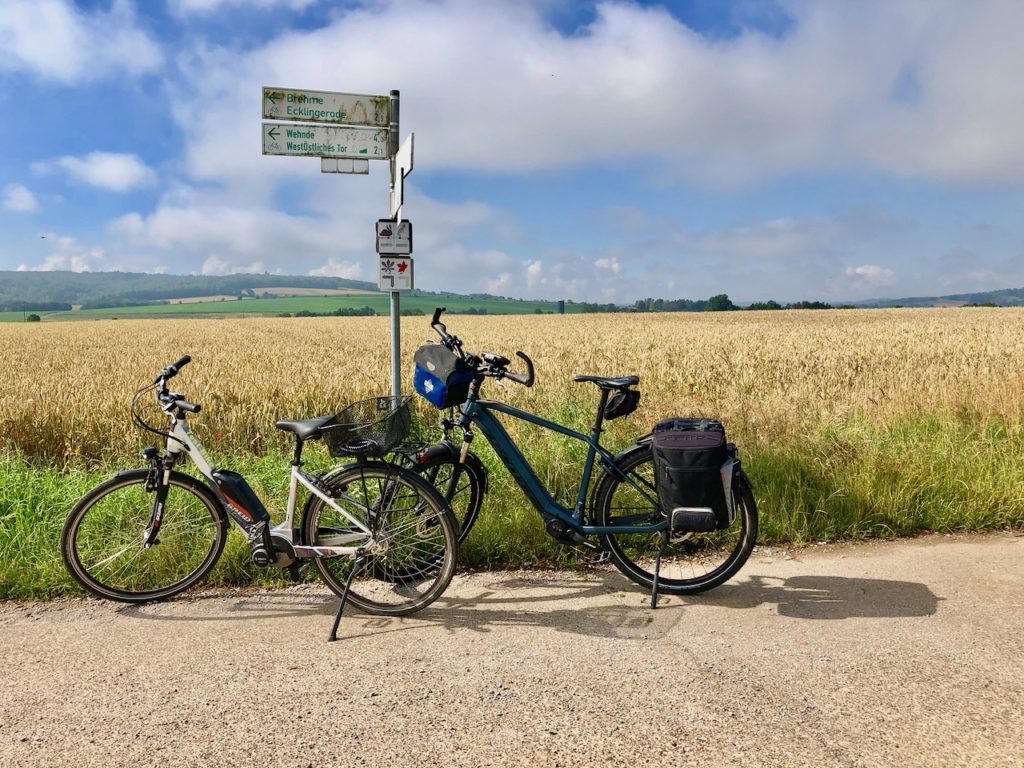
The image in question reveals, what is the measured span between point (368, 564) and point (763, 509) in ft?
9.07

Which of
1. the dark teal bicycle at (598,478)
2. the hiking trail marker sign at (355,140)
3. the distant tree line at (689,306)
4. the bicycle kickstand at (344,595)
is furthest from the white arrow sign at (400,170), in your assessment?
the distant tree line at (689,306)

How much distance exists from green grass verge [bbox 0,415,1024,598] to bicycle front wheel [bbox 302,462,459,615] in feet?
1.74

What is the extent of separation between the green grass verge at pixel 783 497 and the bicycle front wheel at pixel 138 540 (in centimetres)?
19

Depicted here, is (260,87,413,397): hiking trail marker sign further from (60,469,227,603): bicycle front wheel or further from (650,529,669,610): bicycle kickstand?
(650,529,669,610): bicycle kickstand

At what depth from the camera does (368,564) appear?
386 cm

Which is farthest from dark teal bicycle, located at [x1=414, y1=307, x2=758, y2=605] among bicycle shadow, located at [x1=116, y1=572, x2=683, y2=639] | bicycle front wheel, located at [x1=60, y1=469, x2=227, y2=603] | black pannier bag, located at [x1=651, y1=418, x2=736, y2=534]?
bicycle front wheel, located at [x1=60, y1=469, x2=227, y2=603]

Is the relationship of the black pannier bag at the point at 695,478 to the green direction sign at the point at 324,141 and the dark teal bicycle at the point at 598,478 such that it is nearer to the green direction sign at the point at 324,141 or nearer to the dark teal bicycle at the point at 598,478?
the dark teal bicycle at the point at 598,478

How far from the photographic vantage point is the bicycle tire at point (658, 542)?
387cm

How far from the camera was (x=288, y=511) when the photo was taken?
3.81 metres

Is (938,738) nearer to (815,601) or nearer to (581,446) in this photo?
(815,601)

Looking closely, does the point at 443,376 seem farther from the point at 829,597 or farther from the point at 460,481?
the point at 829,597

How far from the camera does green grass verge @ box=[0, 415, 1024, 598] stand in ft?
13.8

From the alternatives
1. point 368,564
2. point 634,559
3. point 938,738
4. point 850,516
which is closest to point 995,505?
point 850,516

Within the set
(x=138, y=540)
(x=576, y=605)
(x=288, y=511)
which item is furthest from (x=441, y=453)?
(x=138, y=540)
